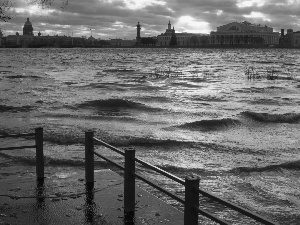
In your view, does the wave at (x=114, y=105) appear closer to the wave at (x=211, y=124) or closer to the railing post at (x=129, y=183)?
the wave at (x=211, y=124)

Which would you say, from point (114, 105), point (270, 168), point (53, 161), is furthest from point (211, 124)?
point (53, 161)

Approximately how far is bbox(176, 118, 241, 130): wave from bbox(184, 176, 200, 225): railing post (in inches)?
647

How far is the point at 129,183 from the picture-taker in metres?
7.43

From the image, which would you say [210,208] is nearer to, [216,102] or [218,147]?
[218,147]

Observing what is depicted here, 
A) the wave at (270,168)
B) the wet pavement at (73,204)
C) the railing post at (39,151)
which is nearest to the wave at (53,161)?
the wet pavement at (73,204)

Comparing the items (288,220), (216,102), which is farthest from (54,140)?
(216,102)

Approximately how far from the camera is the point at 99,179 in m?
10.2

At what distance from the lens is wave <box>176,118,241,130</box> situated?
2238cm

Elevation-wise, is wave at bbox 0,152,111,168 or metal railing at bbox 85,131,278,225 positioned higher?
metal railing at bbox 85,131,278,225

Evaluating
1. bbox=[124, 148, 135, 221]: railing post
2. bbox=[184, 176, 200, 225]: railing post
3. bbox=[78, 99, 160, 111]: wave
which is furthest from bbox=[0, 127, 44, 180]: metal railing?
bbox=[78, 99, 160, 111]: wave

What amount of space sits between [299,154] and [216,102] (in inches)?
729

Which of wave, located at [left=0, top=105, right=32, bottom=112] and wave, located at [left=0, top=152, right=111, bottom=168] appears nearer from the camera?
wave, located at [left=0, top=152, right=111, bottom=168]

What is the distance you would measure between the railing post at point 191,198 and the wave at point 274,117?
1984 cm

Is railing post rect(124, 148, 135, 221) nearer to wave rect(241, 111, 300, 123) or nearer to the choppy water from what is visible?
the choppy water
